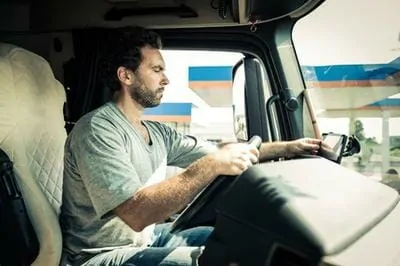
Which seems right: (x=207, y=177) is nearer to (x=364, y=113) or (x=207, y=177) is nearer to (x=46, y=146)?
(x=46, y=146)

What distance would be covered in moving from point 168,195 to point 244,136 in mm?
1050

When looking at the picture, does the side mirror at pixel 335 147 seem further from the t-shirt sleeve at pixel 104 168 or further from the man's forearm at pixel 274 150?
the t-shirt sleeve at pixel 104 168

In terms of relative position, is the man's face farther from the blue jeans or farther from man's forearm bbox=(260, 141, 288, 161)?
the blue jeans

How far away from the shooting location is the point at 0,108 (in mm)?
1807

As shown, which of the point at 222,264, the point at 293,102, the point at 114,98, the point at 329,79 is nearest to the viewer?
the point at 222,264

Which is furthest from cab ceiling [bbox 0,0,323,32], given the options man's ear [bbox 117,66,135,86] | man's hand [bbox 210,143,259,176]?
man's hand [bbox 210,143,259,176]

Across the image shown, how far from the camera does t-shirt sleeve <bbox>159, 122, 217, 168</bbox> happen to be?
232 cm

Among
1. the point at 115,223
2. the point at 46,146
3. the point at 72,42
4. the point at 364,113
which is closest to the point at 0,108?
the point at 46,146

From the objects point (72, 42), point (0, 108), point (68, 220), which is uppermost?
point (72, 42)

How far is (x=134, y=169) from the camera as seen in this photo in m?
1.75

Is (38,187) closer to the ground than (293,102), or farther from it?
closer to the ground

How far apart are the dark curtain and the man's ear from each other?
1.00 ft

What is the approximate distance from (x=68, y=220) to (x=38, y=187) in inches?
6.4

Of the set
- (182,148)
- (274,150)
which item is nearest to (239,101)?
(182,148)
